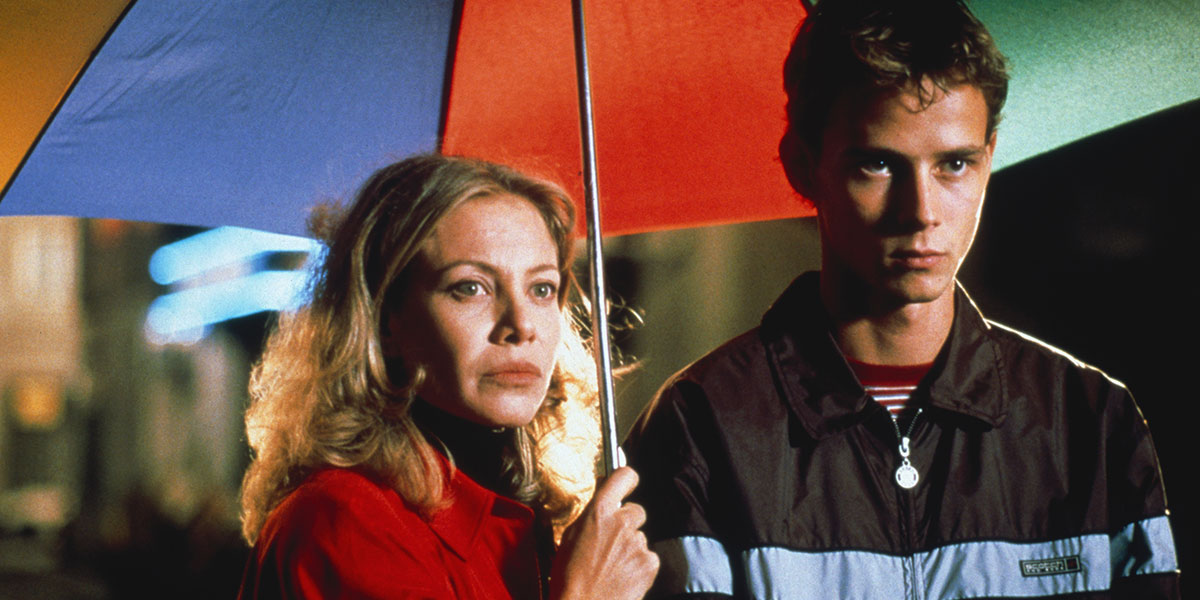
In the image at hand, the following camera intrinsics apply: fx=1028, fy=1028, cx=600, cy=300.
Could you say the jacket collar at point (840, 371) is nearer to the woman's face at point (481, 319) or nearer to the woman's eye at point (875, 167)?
the woman's eye at point (875, 167)

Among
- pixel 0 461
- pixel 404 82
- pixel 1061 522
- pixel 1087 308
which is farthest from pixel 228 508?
pixel 1061 522

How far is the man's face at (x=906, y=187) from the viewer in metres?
2.16

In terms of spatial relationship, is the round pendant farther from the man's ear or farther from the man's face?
the man's ear

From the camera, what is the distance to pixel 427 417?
238 cm

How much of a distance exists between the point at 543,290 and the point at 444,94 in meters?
0.68

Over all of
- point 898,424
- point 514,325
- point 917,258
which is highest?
point 917,258

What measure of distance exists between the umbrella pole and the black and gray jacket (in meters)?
0.16

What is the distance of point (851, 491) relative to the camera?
223 centimetres

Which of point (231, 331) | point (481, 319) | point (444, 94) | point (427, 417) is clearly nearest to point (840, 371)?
point (481, 319)

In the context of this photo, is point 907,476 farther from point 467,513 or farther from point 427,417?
point 427,417

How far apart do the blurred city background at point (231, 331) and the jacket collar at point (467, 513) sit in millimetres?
803

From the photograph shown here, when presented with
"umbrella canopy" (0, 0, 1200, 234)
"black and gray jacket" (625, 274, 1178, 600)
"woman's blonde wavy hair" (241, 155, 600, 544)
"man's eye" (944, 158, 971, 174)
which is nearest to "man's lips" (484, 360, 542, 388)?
"woman's blonde wavy hair" (241, 155, 600, 544)

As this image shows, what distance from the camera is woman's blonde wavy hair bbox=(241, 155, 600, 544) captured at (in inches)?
90.5

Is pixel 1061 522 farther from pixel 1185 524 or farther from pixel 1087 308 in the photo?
pixel 1087 308
